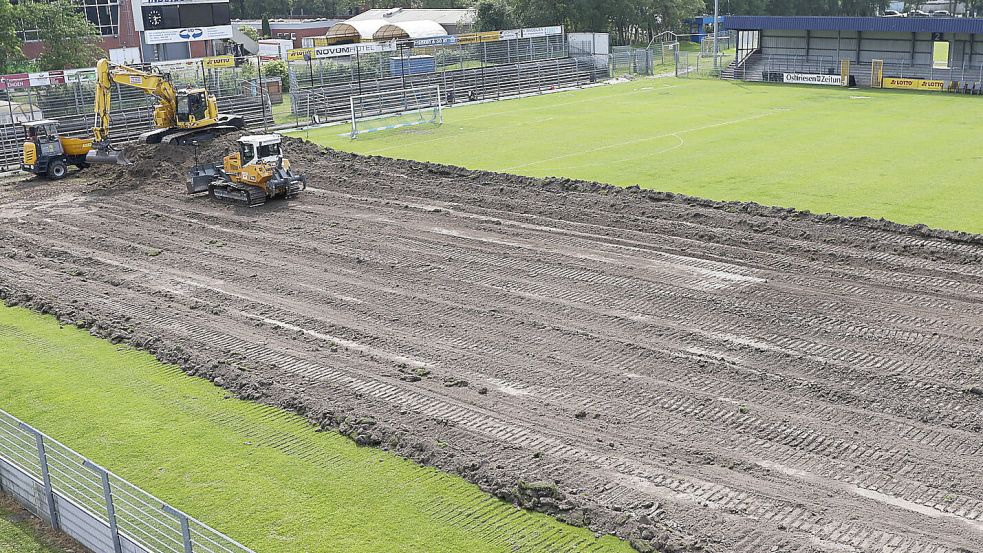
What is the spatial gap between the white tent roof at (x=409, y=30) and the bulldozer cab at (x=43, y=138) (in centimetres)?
4659

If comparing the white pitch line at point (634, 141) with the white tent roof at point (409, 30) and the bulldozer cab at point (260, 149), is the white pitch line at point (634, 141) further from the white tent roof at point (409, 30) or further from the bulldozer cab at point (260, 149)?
the white tent roof at point (409, 30)

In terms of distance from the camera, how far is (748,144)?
3822 centimetres

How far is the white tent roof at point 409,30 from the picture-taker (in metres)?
81.9

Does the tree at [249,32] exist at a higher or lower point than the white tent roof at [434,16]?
lower

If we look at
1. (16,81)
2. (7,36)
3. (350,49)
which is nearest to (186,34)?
(7,36)

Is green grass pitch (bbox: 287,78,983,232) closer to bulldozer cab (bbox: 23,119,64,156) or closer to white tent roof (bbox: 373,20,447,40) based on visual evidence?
bulldozer cab (bbox: 23,119,64,156)

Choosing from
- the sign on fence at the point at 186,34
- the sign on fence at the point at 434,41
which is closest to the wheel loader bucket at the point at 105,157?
the sign on fence at the point at 186,34

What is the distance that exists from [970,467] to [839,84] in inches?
1909

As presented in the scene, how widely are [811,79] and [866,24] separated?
14.0ft

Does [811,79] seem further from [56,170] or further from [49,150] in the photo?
[49,150]

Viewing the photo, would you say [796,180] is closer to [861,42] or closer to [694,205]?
[694,205]

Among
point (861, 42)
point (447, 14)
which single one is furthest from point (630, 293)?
point (447, 14)

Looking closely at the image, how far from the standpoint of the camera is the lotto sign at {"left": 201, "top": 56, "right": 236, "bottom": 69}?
175 ft

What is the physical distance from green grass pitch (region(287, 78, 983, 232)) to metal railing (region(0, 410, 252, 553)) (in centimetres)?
2025
